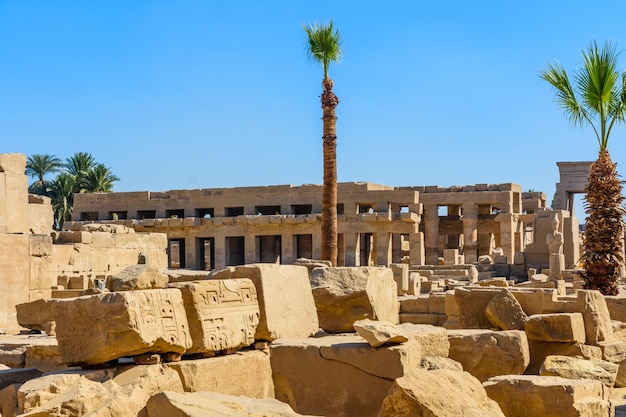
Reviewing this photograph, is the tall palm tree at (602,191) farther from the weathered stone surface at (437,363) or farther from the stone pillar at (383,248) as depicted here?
the stone pillar at (383,248)

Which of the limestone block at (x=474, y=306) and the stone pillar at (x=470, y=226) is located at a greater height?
the stone pillar at (x=470, y=226)

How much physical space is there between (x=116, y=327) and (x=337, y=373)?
182cm

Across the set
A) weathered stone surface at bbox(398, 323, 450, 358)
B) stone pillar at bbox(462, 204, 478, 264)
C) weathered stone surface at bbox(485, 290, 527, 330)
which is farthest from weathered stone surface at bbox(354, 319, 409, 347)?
stone pillar at bbox(462, 204, 478, 264)

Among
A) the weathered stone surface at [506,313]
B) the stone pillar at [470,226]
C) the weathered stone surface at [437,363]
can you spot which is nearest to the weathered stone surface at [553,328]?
the weathered stone surface at [506,313]

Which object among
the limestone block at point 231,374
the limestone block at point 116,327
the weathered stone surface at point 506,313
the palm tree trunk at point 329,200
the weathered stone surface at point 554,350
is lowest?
the weathered stone surface at point 554,350

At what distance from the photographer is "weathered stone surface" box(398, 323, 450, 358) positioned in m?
7.24

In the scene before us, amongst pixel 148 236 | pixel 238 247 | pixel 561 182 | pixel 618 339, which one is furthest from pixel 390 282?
pixel 561 182

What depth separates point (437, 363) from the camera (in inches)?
277

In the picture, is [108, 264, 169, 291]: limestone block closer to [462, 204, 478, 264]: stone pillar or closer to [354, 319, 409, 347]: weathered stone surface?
[354, 319, 409, 347]: weathered stone surface

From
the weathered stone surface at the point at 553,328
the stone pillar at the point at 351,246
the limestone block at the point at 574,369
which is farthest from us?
the stone pillar at the point at 351,246

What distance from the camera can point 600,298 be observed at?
10.0 metres

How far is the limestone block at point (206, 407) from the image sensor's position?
4.73m

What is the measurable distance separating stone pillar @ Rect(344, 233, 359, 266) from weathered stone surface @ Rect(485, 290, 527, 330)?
21915 mm

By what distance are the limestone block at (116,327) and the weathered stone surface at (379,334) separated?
4.61 feet
